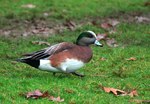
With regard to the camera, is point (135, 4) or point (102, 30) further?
point (135, 4)

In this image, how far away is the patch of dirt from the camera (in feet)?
44.7

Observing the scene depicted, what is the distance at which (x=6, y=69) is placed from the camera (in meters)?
9.70

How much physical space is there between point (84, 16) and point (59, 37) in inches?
96.6

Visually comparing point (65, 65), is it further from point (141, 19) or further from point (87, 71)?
point (141, 19)

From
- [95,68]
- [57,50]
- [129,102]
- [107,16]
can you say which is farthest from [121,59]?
[107,16]

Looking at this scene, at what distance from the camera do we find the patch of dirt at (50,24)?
13.6m

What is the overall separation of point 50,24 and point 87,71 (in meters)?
4.77

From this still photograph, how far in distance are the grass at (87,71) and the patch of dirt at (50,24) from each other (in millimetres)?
338

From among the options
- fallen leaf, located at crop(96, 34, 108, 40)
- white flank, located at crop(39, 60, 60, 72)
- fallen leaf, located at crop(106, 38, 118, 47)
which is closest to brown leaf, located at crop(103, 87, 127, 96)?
white flank, located at crop(39, 60, 60, 72)

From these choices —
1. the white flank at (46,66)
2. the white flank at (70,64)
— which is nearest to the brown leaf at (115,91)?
the white flank at (70,64)

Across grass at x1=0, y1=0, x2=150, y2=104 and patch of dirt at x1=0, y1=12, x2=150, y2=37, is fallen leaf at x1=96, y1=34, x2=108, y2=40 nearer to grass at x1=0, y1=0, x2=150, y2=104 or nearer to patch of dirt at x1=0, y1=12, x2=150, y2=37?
grass at x1=0, y1=0, x2=150, y2=104

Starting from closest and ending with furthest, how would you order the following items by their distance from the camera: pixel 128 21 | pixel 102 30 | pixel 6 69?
pixel 6 69 → pixel 102 30 → pixel 128 21

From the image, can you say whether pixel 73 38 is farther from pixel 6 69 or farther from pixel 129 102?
pixel 129 102

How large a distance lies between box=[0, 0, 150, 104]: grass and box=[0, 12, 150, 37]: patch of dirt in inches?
13.3
